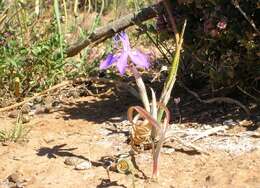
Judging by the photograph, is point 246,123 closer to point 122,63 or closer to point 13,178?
point 122,63

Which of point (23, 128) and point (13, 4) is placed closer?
point (23, 128)

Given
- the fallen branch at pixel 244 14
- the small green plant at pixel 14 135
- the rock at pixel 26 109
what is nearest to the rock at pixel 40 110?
the rock at pixel 26 109

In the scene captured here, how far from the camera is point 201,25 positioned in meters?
3.51

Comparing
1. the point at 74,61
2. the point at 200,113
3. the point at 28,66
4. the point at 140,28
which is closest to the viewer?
the point at 200,113

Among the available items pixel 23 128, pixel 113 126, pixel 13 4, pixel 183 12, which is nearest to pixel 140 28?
pixel 183 12

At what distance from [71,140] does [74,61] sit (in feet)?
4.19

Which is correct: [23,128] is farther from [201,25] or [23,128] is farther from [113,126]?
[201,25]

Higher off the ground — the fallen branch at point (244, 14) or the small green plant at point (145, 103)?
the fallen branch at point (244, 14)

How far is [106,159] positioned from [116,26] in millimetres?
1357

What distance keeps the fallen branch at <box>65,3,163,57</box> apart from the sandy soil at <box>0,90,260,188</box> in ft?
2.18

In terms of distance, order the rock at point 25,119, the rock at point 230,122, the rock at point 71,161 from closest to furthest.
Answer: the rock at point 71,161
the rock at point 230,122
the rock at point 25,119

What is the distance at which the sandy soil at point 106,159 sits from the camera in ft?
9.18

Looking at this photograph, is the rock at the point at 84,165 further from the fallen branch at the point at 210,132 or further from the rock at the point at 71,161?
the fallen branch at the point at 210,132

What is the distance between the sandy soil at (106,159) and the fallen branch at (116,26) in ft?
2.18
